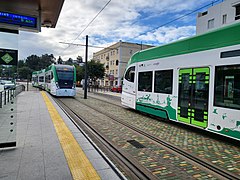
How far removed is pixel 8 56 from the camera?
15.0ft

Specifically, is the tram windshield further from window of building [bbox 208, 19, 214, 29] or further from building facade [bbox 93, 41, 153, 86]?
building facade [bbox 93, 41, 153, 86]

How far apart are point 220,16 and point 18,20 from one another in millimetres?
28376

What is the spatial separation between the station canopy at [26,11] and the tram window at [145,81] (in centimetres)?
559

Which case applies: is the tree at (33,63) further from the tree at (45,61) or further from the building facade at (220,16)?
the building facade at (220,16)

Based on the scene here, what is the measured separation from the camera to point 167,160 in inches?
180

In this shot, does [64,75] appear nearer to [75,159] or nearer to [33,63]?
[75,159]

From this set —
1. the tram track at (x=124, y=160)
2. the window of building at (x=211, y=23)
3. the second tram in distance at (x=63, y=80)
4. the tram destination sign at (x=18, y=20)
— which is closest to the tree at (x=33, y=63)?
the second tram in distance at (x=63, y=80)

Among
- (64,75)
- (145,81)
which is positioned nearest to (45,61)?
(64,75)

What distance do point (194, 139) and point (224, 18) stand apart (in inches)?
997

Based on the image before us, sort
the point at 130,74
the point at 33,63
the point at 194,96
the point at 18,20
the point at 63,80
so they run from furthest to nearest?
the point at 33,63
the point at 63,80
the point at 130,74
the point at 194,96
the point at 18,20

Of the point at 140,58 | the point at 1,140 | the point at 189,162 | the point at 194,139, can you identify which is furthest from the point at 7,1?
the point at 140,58

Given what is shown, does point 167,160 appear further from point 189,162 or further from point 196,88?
point 196,88

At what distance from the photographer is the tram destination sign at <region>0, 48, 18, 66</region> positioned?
177 inches

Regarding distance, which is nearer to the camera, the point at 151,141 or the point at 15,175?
the point at 15,175
